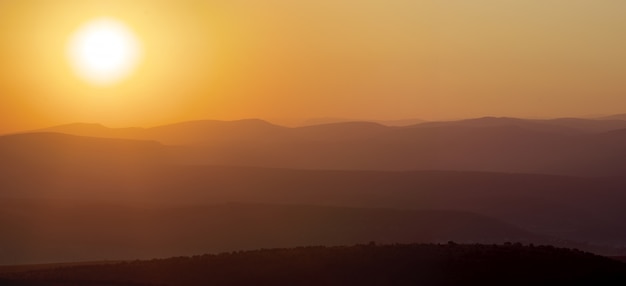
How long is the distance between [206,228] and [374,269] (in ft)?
142

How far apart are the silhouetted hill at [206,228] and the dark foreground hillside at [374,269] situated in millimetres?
30903

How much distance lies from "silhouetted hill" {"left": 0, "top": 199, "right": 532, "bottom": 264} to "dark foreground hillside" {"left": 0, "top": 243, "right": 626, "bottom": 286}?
1217 inches

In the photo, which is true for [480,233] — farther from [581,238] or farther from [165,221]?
[165,221]

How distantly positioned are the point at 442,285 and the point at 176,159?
109 m

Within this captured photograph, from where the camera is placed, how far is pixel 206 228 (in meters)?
64.7

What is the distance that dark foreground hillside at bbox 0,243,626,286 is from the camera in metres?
21.6

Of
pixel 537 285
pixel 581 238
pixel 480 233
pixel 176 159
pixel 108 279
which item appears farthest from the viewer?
pixel 176 159

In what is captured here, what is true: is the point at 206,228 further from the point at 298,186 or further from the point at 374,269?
the point at 374,269

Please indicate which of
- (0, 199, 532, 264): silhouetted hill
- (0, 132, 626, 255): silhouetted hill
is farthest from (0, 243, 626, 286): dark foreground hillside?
(0, 132, 626, 255): silhouetted hill

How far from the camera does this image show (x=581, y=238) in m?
70.5

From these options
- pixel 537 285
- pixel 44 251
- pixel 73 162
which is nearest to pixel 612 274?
pixel 537 285

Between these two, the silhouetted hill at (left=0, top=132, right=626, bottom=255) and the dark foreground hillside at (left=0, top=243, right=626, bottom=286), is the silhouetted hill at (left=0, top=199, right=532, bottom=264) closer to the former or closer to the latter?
the silhouetted hill at (left=0, top=132, right=626, bottom=255)

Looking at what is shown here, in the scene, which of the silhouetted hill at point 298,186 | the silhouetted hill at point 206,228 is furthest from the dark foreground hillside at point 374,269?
the silhouetted hill at point 298,186

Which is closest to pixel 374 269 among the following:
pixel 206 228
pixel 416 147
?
pixel 206 228
